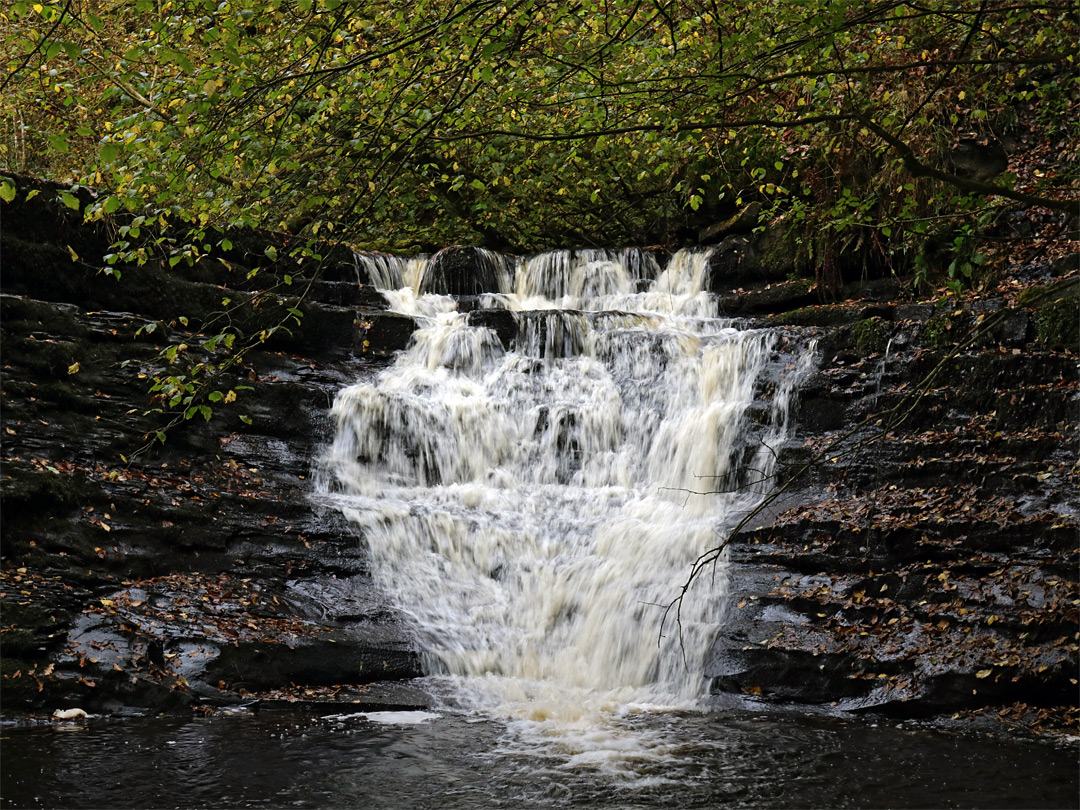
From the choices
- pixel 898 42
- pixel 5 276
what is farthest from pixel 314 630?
pixel 898 42

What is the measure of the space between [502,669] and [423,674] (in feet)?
2.39

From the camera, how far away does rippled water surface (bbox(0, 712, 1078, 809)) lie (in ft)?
17.4

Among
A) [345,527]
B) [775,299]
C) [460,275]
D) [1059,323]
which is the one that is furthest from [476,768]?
[460,275]

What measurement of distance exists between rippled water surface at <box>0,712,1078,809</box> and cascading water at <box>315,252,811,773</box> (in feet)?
1.58

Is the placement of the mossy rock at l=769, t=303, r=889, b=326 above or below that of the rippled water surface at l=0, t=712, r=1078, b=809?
above

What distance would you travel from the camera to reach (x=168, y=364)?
1071 cm

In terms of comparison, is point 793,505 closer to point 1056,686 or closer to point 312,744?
point 1056,686

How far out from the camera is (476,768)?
5.93 meters

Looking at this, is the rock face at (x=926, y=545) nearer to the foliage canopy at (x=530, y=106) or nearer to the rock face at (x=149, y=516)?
the foliage canopy at (x=530, y=106)

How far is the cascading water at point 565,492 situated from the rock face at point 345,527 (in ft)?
Answer: 1.47

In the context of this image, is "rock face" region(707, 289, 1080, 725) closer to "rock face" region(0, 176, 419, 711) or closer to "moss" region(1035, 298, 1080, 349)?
"moss" region(1035, 298, 1080, 349)

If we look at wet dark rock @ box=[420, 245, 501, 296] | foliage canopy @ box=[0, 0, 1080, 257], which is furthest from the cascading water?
foliage canopy @ box=[0, 0, 1080, 257]

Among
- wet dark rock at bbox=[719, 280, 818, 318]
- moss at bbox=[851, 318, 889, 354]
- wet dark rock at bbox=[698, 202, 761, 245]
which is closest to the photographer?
moss at bbox=[851, 318, 889, 354]

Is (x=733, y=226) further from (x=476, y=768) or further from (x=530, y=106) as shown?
(x=476, y=768)
